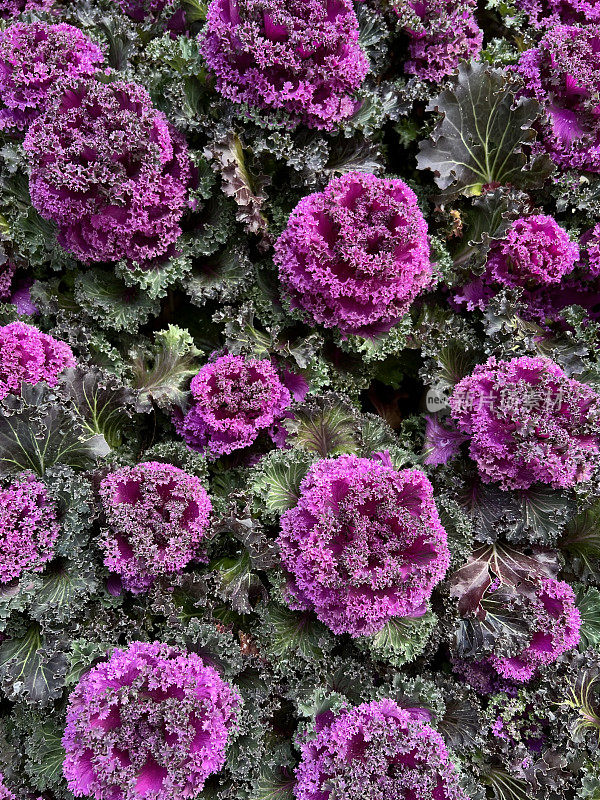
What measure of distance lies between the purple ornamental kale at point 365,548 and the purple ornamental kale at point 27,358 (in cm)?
140

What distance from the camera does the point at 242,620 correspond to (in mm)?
3117

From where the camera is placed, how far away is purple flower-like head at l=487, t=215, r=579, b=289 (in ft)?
11.5

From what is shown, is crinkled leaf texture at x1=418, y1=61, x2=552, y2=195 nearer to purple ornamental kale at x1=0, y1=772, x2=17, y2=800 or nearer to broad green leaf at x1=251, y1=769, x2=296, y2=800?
broad green leaf at x1=251, y1=769, x2=296, y2=800

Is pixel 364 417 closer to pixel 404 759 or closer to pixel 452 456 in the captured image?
pixel 452 456

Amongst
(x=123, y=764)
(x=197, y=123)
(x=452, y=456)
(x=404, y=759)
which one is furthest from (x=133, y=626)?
(x=197, y=123)

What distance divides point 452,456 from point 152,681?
1864mm

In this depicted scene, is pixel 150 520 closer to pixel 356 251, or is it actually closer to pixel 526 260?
pixel 356 251

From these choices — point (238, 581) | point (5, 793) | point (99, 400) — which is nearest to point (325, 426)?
point (238, 581)

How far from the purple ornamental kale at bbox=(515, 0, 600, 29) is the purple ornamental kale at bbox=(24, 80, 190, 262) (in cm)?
251

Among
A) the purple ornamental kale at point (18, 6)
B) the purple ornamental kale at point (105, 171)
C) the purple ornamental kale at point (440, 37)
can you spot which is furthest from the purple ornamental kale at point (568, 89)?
the purple ornamental kale at point (18, 6)

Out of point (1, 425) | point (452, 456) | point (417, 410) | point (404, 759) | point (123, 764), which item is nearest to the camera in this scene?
point (123, 764)

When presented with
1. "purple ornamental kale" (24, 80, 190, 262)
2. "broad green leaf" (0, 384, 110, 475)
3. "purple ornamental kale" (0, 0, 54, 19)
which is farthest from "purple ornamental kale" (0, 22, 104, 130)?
"broad green leaf" (0, 384, 110, 475)

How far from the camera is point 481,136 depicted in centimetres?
374

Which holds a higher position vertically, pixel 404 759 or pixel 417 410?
pixel 417 410
